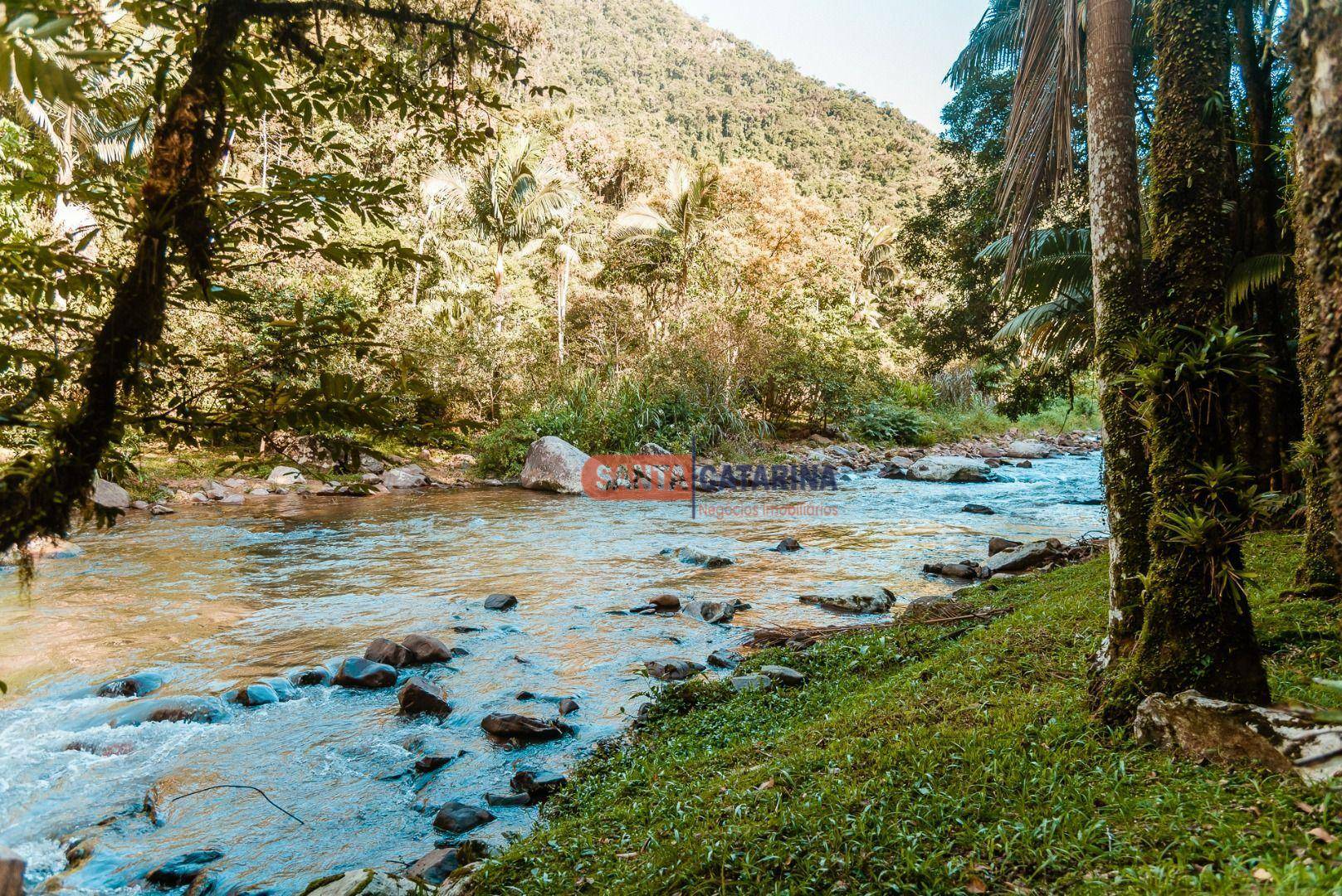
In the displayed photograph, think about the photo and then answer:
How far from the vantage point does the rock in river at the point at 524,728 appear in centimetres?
509

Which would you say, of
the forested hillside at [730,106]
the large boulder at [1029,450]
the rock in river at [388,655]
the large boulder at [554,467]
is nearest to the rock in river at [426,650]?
the rock in river at [388,655]

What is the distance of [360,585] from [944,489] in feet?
43.8

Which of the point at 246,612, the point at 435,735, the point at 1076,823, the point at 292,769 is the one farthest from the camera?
the point at 246,612

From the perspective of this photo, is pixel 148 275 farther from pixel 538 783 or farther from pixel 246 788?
pixel 246 788

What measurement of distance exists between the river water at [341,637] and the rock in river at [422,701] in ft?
0.33

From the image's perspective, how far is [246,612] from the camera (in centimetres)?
798

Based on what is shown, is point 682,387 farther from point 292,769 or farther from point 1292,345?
point 292,769

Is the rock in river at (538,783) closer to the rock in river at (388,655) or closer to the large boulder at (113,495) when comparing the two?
the rock in river at (388,655)

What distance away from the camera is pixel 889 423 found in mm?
26156

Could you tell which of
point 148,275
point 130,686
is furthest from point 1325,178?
point 130,686

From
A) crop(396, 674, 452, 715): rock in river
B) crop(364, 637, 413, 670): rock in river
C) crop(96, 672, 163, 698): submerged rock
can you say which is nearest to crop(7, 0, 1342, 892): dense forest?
crop(396, 674, 452, 715): rock in river

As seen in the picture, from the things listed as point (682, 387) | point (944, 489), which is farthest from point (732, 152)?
point (944, 489)

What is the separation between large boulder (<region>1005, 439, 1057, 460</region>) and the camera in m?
24.8

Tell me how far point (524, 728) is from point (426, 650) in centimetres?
190
